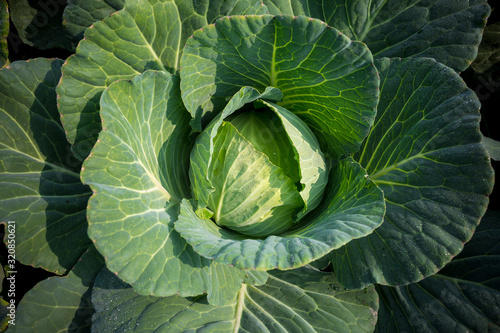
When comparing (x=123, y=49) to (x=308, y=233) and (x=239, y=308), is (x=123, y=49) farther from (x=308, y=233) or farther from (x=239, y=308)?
(x=239, y=308)

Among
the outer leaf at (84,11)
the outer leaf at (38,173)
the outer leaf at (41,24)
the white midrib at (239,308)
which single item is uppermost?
the outer leaf at (84,11)

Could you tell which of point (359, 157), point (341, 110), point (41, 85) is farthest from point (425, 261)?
point (41, 85)

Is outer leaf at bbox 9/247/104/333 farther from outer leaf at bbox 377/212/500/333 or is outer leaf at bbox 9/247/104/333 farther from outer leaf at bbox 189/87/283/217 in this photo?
outer leaf at bbox 377/212/500/333

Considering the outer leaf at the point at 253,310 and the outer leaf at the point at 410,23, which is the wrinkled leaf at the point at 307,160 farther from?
the outer leaf at the point at 410,23

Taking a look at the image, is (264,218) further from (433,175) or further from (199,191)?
(433,175)

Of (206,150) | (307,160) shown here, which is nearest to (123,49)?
(206,150)

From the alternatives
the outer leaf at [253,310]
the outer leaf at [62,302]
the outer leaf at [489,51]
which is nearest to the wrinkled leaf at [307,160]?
the outer leaf at [253,310]

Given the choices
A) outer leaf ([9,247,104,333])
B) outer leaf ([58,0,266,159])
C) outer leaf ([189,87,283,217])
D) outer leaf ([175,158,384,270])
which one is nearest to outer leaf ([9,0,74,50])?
outer leaf ([58,0,266,159])
